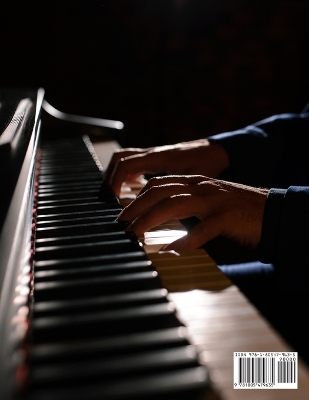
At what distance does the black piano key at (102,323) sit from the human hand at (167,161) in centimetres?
56

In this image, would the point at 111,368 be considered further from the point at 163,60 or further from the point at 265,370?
the point at 163,60

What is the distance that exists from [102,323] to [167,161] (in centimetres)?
77

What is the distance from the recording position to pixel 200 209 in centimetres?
79

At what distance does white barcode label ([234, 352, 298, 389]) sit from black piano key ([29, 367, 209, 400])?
0.06m

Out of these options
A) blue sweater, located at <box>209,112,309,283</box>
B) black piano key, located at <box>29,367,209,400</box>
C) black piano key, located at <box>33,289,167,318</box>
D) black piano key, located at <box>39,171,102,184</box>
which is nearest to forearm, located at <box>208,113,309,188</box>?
blue sweater, located at <box>209,112,309,283</box>

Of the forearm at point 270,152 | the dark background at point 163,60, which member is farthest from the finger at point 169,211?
the dark background at point 163,60

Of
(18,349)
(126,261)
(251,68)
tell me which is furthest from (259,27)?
(18,349)

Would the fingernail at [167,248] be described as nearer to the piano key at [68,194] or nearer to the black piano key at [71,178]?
the piano key at [68,194]

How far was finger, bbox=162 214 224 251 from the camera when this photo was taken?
2.41 ft

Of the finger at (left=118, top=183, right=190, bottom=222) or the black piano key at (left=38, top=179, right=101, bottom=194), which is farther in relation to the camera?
the black piano key at (left=38, top=179, right=101, bottom=194)

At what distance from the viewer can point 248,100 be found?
3.44 m

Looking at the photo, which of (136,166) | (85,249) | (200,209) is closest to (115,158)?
(136,166)

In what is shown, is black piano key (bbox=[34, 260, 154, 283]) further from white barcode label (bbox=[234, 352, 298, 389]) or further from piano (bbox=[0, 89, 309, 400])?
white barcode label (bbox=[234, 352, 298, 389])

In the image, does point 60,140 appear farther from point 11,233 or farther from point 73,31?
point 73,31
